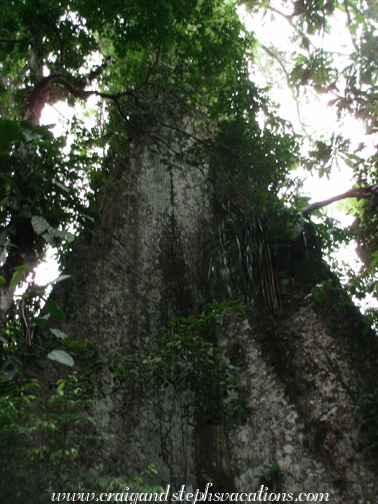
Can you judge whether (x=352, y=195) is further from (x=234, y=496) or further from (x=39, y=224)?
(x=39, y=224)

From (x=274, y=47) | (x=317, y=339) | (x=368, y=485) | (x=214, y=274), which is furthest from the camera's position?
(x=274, y=47)

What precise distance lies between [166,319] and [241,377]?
102 centimetres

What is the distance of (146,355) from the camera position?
3.26 meters

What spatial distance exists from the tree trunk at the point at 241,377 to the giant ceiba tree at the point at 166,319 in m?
0.01

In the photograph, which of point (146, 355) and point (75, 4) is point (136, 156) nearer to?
point (75, 4)

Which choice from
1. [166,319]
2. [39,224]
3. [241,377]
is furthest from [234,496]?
[39,224]

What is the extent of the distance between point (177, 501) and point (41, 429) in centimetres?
120

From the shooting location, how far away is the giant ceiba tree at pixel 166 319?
2.79m

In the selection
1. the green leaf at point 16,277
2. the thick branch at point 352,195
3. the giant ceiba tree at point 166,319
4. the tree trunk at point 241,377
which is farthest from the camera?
the thick branch at point 352,195

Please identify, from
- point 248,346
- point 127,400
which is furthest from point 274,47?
point 127,400

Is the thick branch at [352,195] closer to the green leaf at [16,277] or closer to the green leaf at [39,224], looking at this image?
the green leaf at [39,224]

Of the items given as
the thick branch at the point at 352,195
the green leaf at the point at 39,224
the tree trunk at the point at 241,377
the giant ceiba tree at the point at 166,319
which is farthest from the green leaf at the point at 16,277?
the thick branch at the point at 352,195

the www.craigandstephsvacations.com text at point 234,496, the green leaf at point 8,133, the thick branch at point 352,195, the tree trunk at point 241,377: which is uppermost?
the thick branch at point 352,195

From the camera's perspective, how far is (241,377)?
3600 millimetres
